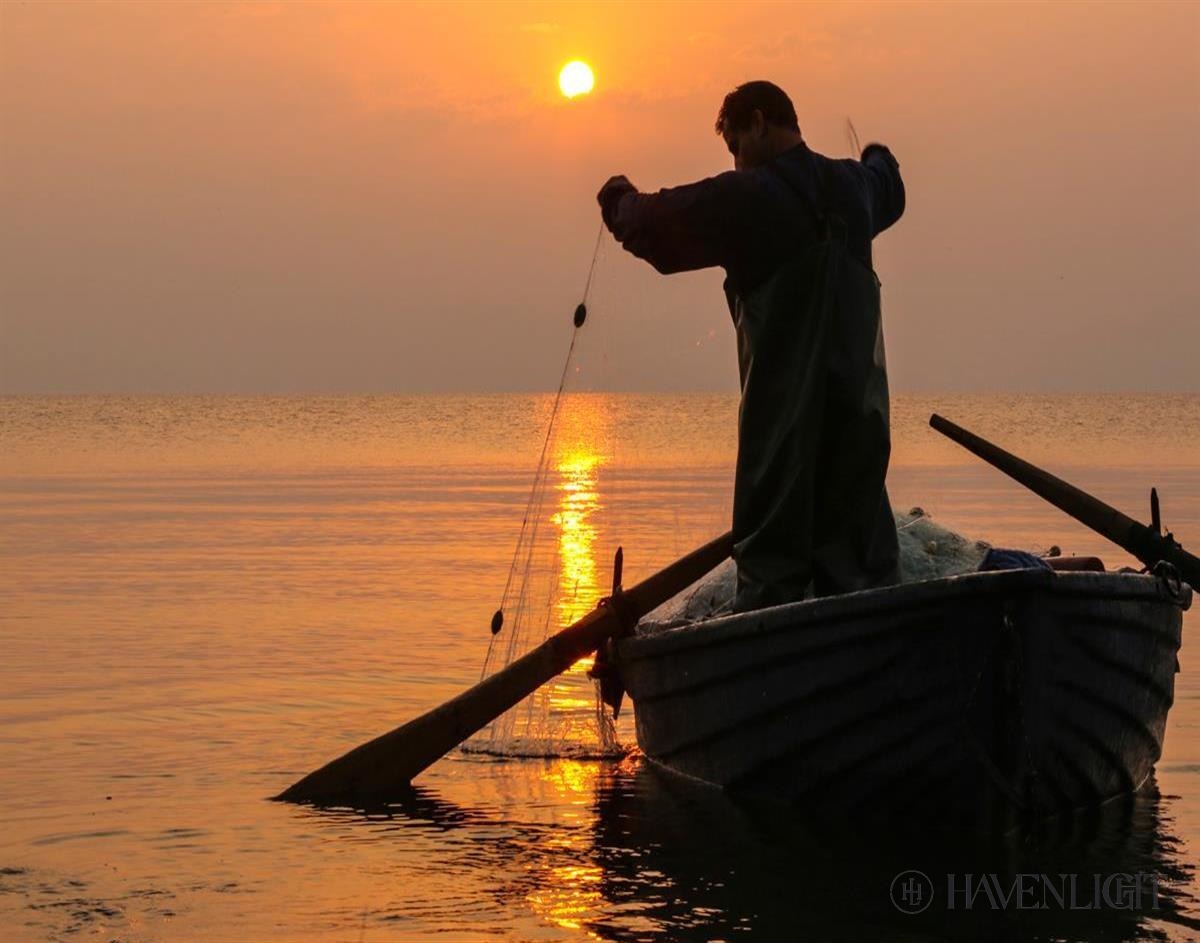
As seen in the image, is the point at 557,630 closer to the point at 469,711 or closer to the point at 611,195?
the point at 469,711

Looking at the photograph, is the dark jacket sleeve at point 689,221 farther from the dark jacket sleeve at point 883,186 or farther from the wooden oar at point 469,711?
the wooden oar at point 469,711

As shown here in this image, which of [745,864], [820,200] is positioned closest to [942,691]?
[745,864]

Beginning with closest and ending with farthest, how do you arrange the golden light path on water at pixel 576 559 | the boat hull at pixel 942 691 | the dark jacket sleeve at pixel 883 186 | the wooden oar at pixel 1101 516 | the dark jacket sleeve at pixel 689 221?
the boat hull at pixel 942 691 < the dark jacket sleeve at pixel 689 221 < the dark jacket sleeve at pixel 883 186 < the wooden oar at pixel 1101 516 < the golden light path on water at pixel 576 559

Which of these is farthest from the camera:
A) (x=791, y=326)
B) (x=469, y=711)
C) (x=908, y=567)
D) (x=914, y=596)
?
(x=469, y=711)

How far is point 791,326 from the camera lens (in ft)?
24.8

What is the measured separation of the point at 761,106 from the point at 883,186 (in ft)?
2.26

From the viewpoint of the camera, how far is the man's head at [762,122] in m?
7.64

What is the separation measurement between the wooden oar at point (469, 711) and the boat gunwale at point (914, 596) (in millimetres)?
901

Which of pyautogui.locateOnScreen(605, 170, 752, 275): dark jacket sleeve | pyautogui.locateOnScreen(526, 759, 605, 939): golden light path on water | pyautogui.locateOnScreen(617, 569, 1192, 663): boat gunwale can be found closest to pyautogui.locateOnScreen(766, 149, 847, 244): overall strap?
pyautogui.locateOnScreen(605, 170, 752, 275): dark jacket sleeve

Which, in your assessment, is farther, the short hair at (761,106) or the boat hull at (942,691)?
the short hair at (761,106)

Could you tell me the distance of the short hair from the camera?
7645 millimetres

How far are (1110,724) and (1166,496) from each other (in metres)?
23.0

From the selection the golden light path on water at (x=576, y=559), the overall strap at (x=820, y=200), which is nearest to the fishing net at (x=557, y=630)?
the golden light path on water at (x=576, y=559)

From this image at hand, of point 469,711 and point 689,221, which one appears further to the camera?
point 469,711
